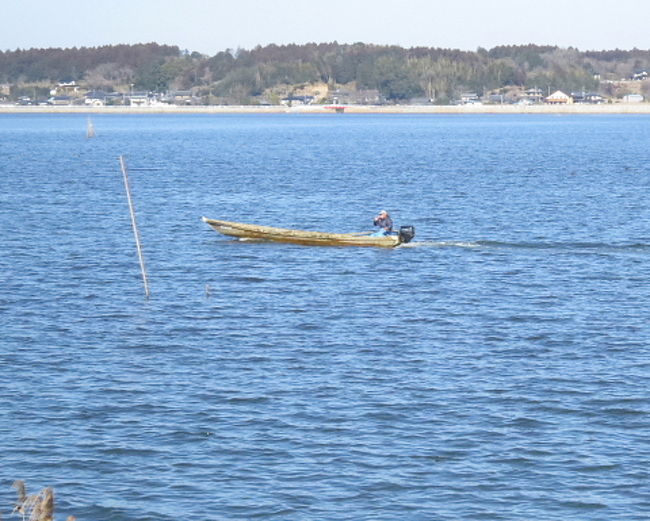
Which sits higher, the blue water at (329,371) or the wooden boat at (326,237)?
the wooden boat at (326,237)

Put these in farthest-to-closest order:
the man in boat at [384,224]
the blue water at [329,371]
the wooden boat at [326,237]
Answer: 1. the wooden boat at [326,237]
2. the man in boat at [384,224]
3. the blue water at [329,371]

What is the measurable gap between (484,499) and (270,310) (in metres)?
19.3

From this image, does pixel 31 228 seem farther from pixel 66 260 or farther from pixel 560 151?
pixel 560 151

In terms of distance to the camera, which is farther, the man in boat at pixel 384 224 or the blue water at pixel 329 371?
the man in boat at pixel 384 224

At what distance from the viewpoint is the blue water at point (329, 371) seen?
77.4 ft

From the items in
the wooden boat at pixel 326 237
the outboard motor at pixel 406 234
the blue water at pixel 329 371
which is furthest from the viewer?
the outboard motor at pixel 406 234

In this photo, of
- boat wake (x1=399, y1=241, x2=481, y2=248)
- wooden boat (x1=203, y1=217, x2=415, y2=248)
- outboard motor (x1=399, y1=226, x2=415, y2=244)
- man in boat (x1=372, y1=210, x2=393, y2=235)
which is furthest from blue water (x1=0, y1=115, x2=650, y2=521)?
outboard motor (x1=399, y1=226, x2=415, y2=244)

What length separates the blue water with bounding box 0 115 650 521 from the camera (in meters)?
23.6

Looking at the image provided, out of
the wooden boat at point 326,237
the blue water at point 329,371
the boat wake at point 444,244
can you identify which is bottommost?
the blue water at point 329,371

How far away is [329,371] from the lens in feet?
105

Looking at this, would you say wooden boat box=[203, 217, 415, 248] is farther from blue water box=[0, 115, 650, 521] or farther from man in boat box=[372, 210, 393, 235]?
blue water box=[0, 115, 650, 521]

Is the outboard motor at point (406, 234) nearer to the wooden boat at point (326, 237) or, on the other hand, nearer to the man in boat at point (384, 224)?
the wooden boat at point (326, 237)

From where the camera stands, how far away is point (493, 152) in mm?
156875

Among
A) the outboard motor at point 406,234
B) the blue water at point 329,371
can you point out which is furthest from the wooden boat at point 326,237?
the blue water at point 329,371
